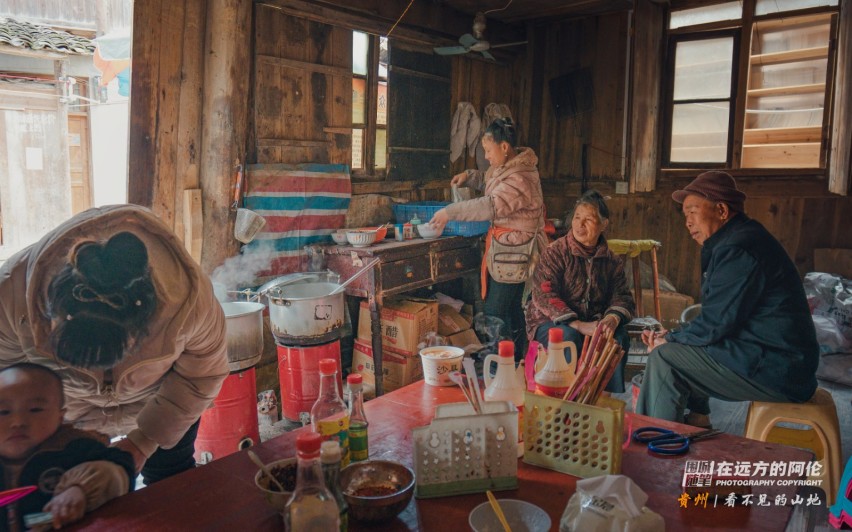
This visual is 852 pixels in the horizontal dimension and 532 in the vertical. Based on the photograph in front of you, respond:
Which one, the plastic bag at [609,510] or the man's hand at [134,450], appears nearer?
the plastic bag at [609,510]

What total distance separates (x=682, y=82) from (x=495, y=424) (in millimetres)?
5834

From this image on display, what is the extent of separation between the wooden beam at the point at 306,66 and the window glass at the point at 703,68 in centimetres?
363

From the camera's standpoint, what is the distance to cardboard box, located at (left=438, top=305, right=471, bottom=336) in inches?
200

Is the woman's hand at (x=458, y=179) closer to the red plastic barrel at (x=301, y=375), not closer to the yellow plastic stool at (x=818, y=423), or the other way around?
the red plastic barrel at (x=301, y=375)

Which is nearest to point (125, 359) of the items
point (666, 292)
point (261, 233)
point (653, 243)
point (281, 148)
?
point (261, 233)

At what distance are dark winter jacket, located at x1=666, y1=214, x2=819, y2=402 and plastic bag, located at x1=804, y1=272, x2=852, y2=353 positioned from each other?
2.70 metres

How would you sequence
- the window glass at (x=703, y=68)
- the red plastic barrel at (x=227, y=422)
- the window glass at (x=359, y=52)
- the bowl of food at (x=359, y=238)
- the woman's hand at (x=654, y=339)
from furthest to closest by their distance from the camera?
the window glass at (x=703, y=68), the window glass at (x=359, y=52), the bowl of food at (x=359, y=238), the red plastic barrel at (x=227, y=422), the woman's hand at (x=654, y=339)

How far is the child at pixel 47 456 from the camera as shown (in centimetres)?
147

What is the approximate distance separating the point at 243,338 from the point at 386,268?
1357 millimetres

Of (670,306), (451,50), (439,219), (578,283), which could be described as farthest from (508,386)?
(670,306)

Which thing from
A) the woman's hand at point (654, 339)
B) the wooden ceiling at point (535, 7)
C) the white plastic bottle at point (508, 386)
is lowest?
the woman's hand at point (654, 339)

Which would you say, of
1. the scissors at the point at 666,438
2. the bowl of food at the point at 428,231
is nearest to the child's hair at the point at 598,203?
the bowl of food at the point at 428,231

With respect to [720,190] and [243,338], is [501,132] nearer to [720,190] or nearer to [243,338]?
[720,190]

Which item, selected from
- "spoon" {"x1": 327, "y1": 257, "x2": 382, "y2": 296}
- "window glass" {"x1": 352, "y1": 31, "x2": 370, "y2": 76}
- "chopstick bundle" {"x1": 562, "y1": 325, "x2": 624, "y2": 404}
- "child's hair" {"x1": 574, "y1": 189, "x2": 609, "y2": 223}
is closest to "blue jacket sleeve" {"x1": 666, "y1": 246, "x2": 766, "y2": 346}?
"child's hair" {"x1": 574, "y1": 189, "x2": 609, "y2": 223}
